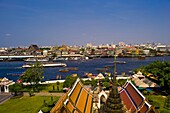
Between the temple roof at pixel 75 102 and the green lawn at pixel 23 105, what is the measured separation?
8.93 metres

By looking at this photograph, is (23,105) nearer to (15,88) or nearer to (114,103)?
(15,88)

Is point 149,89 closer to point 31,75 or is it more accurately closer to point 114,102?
point 31,75

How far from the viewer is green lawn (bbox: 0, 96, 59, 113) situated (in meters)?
28.2

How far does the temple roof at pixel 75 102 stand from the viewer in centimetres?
1640

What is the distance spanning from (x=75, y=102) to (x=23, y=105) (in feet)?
50.2

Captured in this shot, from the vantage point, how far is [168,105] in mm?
27406

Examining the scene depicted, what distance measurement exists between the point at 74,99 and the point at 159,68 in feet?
86.2

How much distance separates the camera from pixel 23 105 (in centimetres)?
3062

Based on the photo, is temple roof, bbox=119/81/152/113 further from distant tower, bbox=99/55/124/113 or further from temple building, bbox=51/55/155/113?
distant tower, bbox=99/55/124/113

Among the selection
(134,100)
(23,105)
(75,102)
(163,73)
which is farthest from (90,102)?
(163,73)

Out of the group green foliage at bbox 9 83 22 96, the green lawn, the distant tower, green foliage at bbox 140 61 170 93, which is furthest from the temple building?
green foliage at bbox 9 83 22 96

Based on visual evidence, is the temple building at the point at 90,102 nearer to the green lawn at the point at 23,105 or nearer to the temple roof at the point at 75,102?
the temple roof at the point at 75,102

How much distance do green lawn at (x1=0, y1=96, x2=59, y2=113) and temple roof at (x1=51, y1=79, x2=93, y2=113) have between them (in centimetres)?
893

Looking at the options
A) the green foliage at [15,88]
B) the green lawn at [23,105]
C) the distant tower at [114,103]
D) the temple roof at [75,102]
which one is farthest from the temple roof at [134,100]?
the green foliage at [15,88]
